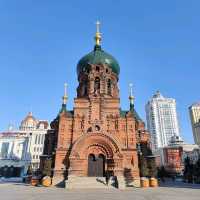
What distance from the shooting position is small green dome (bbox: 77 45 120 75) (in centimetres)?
2926

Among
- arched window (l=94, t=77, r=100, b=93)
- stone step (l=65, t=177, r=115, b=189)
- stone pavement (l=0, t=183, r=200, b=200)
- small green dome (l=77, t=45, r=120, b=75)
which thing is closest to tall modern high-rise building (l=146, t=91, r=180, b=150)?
small green dome (l=77, t=45, r=120, b=75)

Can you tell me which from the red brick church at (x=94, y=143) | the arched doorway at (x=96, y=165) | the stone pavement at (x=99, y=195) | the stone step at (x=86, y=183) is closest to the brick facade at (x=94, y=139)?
the red brick church at (x=94, y=143)

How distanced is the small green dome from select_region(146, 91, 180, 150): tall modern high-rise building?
93.8 metres

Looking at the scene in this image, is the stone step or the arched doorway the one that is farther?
the arched doorway

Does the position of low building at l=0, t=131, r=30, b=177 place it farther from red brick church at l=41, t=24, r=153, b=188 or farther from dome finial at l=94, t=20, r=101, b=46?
dome finial at l=94, t=20, r=101, b=46

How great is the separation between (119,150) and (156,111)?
102 metres

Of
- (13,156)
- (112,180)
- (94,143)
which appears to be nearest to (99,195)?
(112,180)

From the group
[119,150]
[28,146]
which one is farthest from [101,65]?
[28,146]

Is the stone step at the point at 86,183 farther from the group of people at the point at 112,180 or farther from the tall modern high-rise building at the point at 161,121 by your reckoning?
the tall modern high-rise building at the point at 161,121

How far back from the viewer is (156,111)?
4722 inches

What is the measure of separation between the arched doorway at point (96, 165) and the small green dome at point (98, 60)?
1259 centimetres

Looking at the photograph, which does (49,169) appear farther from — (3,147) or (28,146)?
(3,147)

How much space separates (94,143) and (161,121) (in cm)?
10206

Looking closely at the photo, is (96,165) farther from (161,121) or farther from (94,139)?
(161,121)
